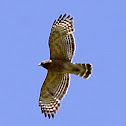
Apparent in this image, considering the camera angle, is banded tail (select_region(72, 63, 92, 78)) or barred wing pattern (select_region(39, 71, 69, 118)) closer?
banded tail (select_region(72, 63, 92, 78))

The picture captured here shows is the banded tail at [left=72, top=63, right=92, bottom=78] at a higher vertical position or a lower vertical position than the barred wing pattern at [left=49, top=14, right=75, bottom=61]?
lower

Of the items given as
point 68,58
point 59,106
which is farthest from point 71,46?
point 59,106

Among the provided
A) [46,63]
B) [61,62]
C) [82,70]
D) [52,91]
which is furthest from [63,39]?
[52,91]

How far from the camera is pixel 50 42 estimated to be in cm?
2312

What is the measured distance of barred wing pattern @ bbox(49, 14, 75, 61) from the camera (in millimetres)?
23141

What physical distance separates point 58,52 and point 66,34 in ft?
1.99

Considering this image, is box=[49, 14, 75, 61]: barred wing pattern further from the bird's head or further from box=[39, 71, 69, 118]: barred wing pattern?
box=[39, 71, 69, 118]: barred wing pattern

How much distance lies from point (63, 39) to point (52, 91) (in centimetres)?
170

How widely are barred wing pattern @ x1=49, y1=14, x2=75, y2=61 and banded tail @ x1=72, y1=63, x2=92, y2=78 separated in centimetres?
32

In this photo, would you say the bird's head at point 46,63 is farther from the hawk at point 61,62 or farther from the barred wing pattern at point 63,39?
the barred wing pattern at point 63,39

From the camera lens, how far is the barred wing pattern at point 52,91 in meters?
23.6

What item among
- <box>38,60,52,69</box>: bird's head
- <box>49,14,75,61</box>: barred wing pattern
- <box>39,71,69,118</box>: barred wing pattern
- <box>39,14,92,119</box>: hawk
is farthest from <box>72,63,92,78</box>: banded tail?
<box>38,60,52,69</box>: bird's head

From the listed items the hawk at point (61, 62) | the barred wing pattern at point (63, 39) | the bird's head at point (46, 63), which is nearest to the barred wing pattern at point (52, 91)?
the hawk at point (61, 62)

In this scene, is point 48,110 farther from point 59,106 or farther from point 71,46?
point 71,46
